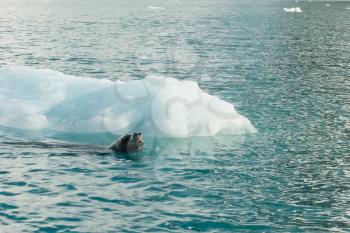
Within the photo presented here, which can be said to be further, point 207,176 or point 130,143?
point 130,143

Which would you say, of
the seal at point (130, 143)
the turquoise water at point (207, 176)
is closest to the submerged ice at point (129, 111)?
the turquoise water at point (207, 176)

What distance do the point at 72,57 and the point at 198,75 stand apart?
51.5ft

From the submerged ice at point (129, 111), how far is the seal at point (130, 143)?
2319mm

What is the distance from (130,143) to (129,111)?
368 centimetres

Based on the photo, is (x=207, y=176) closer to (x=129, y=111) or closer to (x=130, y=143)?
(x=130, y=143)

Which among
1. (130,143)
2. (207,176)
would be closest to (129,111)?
(130,143)

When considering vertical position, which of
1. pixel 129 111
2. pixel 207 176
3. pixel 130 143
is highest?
pixel 129 111

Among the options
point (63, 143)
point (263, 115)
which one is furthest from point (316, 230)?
point (263, 115)

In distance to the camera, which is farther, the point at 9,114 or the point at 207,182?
the point at 9,114

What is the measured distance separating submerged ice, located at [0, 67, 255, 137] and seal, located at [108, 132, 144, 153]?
232 centimetres

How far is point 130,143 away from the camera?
70.6 ft

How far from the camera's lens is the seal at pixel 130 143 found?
70.6 feet

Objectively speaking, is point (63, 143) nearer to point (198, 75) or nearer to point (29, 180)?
point (29, 180)

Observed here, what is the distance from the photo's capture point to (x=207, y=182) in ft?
61.1
